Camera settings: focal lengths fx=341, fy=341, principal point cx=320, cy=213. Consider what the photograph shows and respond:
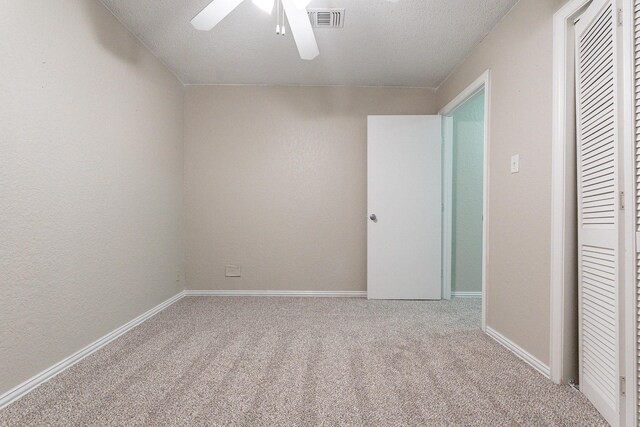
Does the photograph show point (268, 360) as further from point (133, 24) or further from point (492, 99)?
point (133, 24)

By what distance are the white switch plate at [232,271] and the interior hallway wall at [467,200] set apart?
7.56ft

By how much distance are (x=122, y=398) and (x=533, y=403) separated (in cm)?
190

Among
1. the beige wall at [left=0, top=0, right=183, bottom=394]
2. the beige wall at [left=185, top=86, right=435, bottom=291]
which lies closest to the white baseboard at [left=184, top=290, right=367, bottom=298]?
the beige wall at [left=185, top=86, right=435, bottom=291]

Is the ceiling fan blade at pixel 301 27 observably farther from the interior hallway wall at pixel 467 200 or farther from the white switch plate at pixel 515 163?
the interior hallway wall at pixel 467 200

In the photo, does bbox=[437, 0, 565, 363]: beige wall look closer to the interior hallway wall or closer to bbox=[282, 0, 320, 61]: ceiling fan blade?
the interior hallway wall

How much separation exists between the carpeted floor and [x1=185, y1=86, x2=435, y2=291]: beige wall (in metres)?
0.97

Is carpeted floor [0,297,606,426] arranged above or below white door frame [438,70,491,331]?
below

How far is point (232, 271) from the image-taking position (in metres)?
3.66

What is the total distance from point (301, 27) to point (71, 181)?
156 centimetres

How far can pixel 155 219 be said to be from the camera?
2.98 meters

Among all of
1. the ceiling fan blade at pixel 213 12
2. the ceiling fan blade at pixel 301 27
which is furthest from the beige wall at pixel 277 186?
the ceiling fan blade at pixel 213 12

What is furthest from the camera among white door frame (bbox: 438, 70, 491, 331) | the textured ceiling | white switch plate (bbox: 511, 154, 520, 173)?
white door frame (bbox: 438, 70, 491, 331)

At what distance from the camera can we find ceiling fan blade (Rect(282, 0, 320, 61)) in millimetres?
1689

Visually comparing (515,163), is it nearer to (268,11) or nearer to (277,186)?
(268,11)
